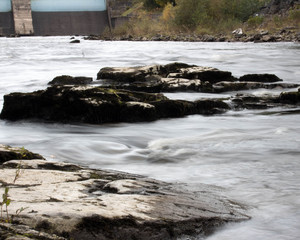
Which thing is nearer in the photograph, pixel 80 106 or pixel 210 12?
pixel 80 106

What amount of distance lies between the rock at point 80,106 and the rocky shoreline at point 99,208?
2.75 meters

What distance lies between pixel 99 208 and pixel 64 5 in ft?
182

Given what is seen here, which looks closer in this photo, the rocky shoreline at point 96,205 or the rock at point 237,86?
the rocky shoreline at point 96,205

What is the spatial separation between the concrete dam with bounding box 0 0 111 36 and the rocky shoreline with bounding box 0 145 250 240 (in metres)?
51.1

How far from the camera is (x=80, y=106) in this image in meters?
5.93

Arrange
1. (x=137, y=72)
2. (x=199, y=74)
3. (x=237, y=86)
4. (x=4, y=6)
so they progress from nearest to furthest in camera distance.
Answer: (x=237, y=86) < (x=199, y=74) < (x=137, y=72) < (x=4, y=6)

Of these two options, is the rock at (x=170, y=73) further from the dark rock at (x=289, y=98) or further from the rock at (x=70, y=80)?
the dark rock at (x=289, y=98)

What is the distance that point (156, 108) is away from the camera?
252 inches

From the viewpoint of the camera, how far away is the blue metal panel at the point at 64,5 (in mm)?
54375

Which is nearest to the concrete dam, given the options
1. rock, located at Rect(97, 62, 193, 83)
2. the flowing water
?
rock, located at Rect(97, 62, 193, 83)

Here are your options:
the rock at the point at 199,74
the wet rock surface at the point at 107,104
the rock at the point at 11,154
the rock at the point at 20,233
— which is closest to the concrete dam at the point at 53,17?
the rock at the point at 199,74

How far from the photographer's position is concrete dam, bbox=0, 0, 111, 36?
51.7 metres

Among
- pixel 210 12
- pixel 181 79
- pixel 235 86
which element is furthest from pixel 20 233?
pixel 210 12

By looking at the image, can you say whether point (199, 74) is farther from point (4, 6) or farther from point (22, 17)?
point (4, 6)
